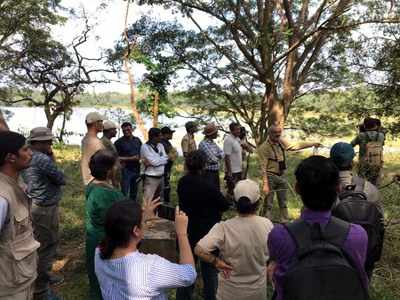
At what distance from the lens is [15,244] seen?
8.76ft

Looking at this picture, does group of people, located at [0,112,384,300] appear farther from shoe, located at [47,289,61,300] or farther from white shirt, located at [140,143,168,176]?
white shirt, located at [140,143,168,176]

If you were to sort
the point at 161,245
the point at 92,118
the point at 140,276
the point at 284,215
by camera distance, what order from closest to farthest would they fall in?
the point at 140,276
the point at 161,245
the point at 92,118
the point at 284,215

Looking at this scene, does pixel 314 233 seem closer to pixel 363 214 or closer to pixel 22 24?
pixel 363 214

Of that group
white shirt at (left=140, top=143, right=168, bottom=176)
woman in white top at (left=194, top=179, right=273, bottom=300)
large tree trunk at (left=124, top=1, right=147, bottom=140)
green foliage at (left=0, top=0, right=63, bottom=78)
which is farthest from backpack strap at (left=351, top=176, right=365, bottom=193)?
green foliage at (left=0, top=0, right=63, bottom=78)

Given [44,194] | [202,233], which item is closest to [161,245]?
[202,233]

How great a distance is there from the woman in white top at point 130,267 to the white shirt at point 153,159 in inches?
165

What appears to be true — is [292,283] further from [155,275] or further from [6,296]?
[6,296]

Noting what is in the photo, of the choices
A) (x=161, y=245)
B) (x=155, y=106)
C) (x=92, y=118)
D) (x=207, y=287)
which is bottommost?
(x=207, y=287)

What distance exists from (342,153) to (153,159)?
3903mm

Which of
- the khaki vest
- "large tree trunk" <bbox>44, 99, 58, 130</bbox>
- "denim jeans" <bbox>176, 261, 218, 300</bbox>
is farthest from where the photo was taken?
"large tree trunk" <bbox>44, 99, 58, 130</bbox>

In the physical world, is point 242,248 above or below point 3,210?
below

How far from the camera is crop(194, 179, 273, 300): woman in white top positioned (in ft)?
9.61

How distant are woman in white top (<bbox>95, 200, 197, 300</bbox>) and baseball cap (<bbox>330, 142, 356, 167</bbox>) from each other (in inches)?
50.4

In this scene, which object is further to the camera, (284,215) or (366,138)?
(284,215)
